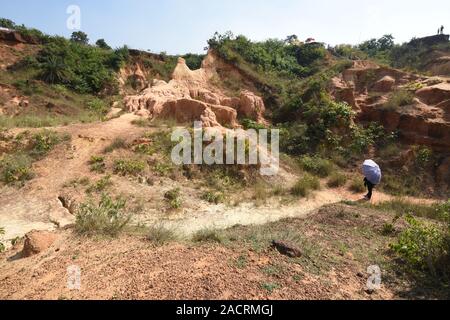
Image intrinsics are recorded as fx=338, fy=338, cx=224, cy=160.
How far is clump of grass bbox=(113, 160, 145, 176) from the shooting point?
27.8 feet

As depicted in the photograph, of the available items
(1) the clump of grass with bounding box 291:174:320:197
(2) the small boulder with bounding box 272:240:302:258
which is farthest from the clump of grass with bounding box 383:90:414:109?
(2) the small boulder with bounding box 272:240:302:258

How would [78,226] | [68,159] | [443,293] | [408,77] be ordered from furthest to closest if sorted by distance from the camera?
[408,77] < [68,159] < [78,226] < [443,293]

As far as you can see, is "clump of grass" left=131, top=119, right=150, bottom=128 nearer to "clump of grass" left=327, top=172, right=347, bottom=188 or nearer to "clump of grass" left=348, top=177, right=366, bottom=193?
"clump of grass" left=327, top=172, right=347, bottom=188

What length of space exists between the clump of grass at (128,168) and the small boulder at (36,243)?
12.4 feet

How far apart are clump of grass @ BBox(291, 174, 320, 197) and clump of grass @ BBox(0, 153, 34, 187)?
653cm

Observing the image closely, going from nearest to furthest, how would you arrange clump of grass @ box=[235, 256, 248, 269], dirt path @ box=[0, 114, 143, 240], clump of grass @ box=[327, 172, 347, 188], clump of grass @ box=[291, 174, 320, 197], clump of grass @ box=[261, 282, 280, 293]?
clump of grass @ box=[261, 282, 280, 293]
clump of grass @ box=[235, 256, 248, 269]
dirt path @ box=[0, 114, 143, 240]
clump of grass @ box=[291, 174, 320, 197]
clump of grass @ box=[327, 172, 347, 188]

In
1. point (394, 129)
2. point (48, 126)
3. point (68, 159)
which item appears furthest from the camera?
point (394, 129)

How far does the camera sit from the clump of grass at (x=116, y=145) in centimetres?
Answer: 927

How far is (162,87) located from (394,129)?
9506mm

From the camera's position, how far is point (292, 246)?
4371mm

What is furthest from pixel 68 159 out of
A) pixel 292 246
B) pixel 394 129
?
pixel 394 129
